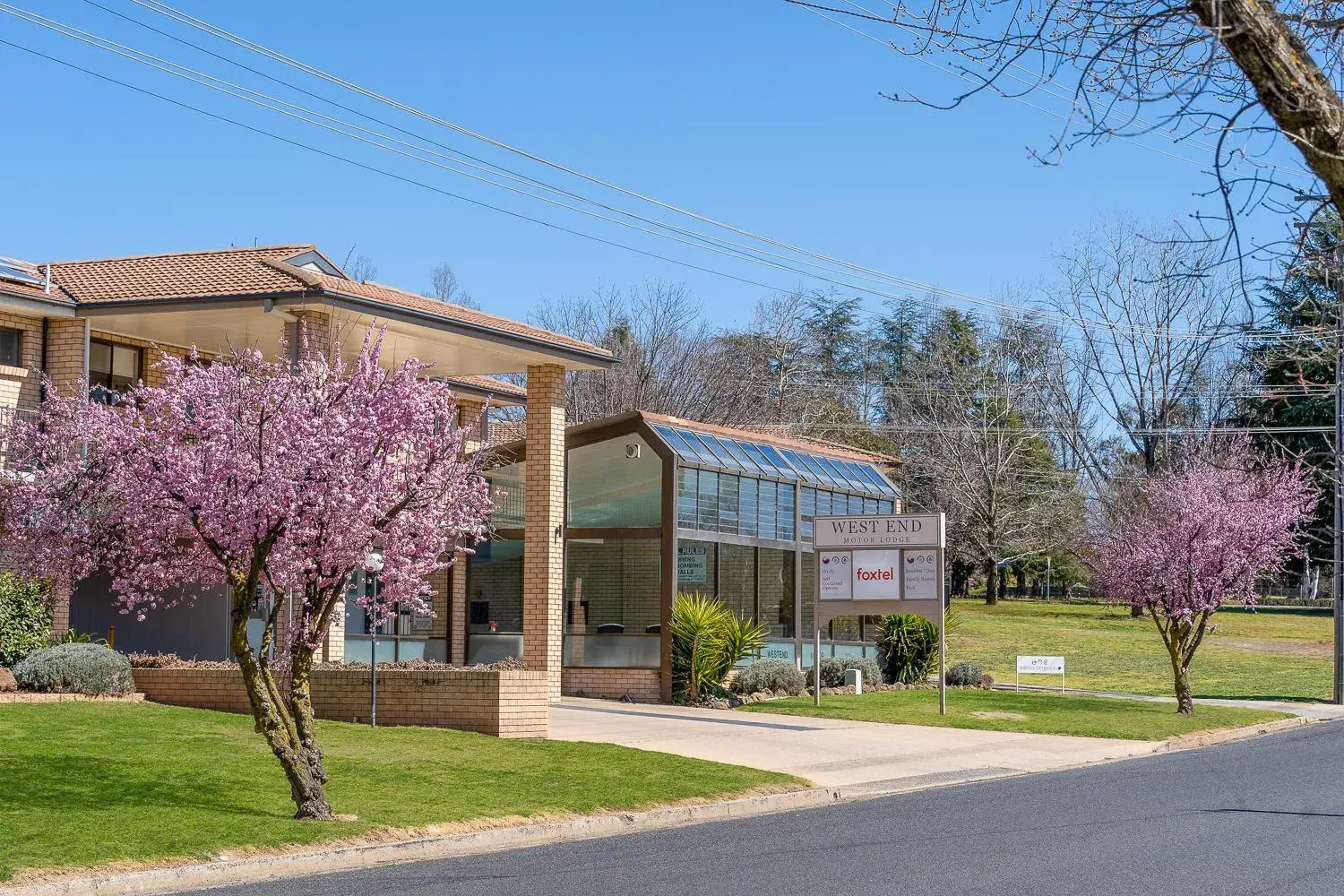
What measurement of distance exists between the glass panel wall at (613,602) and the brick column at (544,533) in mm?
940

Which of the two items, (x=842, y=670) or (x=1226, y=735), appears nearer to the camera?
(x=1226, y=735)

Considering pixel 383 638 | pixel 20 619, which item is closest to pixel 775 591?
pixel 383 638

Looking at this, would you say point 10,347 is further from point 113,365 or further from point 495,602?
point 495,602

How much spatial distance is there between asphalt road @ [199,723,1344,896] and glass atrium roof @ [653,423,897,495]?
13.3 meters

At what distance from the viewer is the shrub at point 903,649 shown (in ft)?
110

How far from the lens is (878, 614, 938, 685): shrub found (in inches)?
1318

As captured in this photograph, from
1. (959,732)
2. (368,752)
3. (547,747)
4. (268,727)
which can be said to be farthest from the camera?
(959,732)

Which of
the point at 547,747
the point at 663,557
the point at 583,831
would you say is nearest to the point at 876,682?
the point at 663,557

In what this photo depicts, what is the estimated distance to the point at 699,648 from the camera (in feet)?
88.7

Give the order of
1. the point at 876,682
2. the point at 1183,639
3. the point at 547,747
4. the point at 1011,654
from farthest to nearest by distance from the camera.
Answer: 1. the point at 1011,654
2. the point at 876,682
3. the point at 1183,639
4. the point at 547,747

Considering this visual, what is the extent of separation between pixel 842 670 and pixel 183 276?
15.1 m

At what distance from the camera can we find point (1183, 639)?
27547mm

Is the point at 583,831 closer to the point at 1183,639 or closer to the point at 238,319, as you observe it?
the point at 238,319

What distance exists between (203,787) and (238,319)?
12294mm
